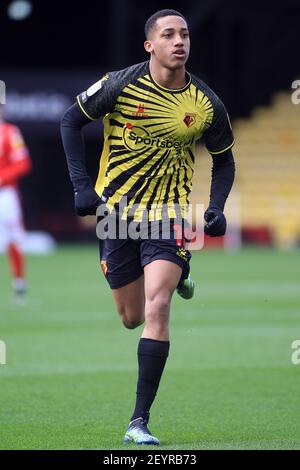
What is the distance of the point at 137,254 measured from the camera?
719 centimetres

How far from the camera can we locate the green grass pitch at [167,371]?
6.93 m

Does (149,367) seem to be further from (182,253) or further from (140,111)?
(140,111)

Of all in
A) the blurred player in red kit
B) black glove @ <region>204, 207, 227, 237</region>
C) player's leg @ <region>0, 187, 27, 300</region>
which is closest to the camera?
black glove @ <region>204, 207, 227, 237</region>

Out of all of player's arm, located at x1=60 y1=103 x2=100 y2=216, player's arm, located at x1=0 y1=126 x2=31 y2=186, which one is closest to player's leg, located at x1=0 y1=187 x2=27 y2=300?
player's arm, located at x1=0 y1=126 x2=31 y2=186

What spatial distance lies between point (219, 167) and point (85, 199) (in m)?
1.00

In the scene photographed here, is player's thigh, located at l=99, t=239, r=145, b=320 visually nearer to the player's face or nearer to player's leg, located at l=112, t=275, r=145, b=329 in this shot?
player's leg, located at l=112, t=275, r=145, b=329

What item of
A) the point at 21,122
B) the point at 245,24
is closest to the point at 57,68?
the point at 21,122

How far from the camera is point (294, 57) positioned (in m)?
30.9

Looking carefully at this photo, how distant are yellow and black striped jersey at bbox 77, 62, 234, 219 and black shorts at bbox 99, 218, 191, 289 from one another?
17 centimetres

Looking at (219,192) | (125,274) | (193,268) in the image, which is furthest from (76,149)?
(193,268)

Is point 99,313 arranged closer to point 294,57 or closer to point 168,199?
point 168,199

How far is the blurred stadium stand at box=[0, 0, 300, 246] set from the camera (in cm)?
2825

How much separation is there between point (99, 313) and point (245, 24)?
17625 mm

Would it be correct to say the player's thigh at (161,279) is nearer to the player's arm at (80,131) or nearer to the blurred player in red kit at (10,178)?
the player's arm at (80,131)
